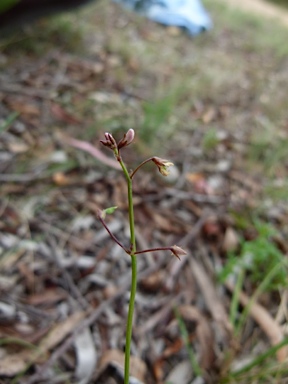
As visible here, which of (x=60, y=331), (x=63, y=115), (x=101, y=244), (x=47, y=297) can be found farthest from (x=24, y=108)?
(x=60, y=331)

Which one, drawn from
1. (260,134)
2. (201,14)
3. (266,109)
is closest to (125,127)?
(260,134)

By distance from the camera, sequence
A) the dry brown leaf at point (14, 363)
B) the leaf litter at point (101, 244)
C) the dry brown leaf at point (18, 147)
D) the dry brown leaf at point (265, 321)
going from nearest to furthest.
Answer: the dry brown leaf at point (14, 363)
the leaf litter at point (101, 244)
the dry brown leaf at point (265, 321)
the dry brown leaf at point (18, 147)

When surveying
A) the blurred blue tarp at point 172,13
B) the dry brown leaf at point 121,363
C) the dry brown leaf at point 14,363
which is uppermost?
the dry brown leaf at point 121,363

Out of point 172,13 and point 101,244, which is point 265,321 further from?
point 172,13

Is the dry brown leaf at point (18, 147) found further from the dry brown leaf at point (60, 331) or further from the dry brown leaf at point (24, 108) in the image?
the dry brown leaf at point (60, 331)

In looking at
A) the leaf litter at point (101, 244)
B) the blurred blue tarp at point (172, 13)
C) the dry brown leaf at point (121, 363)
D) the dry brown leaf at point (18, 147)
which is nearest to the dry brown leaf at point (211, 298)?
the leaf litter at point (101, 244)

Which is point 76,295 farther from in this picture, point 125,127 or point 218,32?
point 218,32
